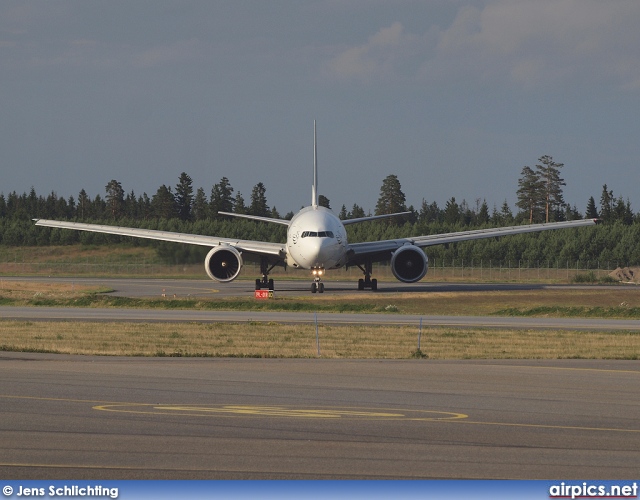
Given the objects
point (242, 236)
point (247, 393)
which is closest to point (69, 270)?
point (242, 236)

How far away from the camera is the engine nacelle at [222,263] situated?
173 ft

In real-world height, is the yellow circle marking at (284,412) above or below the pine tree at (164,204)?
below

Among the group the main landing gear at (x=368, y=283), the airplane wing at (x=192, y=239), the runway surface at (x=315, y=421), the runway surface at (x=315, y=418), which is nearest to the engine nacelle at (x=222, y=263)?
the airplane wing at (x=192, y=239)

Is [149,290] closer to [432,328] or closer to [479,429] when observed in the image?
[432,328]

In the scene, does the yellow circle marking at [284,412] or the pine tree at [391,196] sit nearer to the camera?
the yellow circle marking at [284,412]

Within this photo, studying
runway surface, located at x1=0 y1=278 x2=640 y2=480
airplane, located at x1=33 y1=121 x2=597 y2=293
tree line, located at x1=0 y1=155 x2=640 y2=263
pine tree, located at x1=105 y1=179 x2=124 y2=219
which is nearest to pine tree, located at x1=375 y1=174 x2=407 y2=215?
tree line, located at x1=0 y1=155 x2=640 y2=263

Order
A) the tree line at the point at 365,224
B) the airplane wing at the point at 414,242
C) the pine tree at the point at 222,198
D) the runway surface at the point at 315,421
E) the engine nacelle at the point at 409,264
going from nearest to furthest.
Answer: the runway surface at the point at 315,421
the engine nacelle at the point at 409,264
the airplane wing at the point at 414,242
the tree line at the point at 365,224
the pine tree at the point at 222,198

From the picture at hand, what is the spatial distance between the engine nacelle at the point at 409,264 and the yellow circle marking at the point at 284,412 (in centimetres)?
3865

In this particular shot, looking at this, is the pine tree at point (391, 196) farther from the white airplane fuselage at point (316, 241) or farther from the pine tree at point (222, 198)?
the white airplane fuselage at point (316, 241)

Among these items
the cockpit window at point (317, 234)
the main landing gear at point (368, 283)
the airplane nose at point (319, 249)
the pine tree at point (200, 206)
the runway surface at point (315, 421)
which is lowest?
the runway surface at point (315, 421)

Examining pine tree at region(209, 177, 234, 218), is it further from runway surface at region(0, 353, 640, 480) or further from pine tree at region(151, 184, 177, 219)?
runway surface at region(0, 353, 640, 480)

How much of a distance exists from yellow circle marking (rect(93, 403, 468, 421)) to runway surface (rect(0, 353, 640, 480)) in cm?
3

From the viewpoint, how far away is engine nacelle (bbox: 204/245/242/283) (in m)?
52.9

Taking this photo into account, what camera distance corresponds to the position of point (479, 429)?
44.5ft
